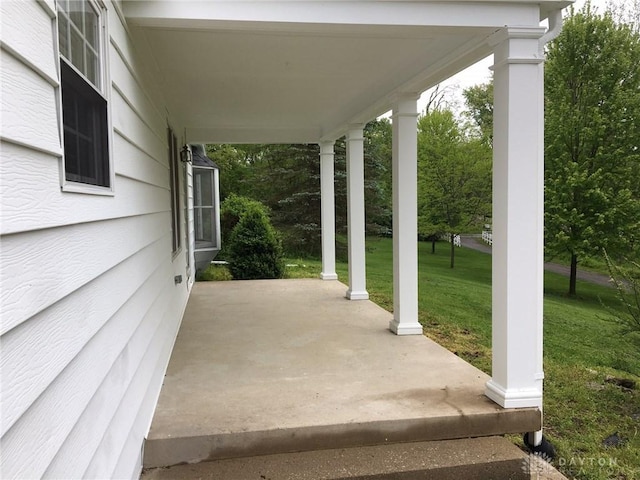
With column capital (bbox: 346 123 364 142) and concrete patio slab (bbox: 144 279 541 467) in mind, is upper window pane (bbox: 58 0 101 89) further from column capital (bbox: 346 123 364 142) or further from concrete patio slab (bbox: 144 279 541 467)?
column capital (bbox: 346 123 364 142)

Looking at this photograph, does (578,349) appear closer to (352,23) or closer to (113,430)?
(352,23)

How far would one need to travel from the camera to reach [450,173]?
57.4ft

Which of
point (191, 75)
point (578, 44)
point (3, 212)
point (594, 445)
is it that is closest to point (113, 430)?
point (3, 212)

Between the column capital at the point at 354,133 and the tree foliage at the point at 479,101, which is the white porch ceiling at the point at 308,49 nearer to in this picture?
the column capital at the point at 354,133

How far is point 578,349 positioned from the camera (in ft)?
22.9

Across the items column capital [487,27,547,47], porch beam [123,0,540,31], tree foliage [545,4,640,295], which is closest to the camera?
porch beam [123,0,540,31]

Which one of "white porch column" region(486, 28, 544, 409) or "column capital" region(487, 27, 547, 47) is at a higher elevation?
"column capital" region(487, 27, 547, 47)

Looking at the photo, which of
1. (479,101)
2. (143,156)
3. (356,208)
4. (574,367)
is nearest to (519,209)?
(143,156)

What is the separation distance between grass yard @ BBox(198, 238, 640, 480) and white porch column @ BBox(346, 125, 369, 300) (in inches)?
40.9

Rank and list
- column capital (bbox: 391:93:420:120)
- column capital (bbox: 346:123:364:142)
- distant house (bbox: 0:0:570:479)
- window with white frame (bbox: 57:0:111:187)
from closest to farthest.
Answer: distant house (bbox: 0:0:570:479) → window with white frame (bbox: 57:0:111:187) → column capital (bbox: 391:93:420:120) → column capital (bbox: 346:123:364:142)

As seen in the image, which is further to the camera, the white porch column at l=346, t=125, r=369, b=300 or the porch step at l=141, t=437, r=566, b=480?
the white porch column at l=346, t=125, r=369, b=300

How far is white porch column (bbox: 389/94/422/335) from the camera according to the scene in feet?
16.1

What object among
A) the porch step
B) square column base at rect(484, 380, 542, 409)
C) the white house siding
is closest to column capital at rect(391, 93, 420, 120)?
square column base at rect(484, 380, 542, 409)

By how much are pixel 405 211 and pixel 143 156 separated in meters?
2.79
